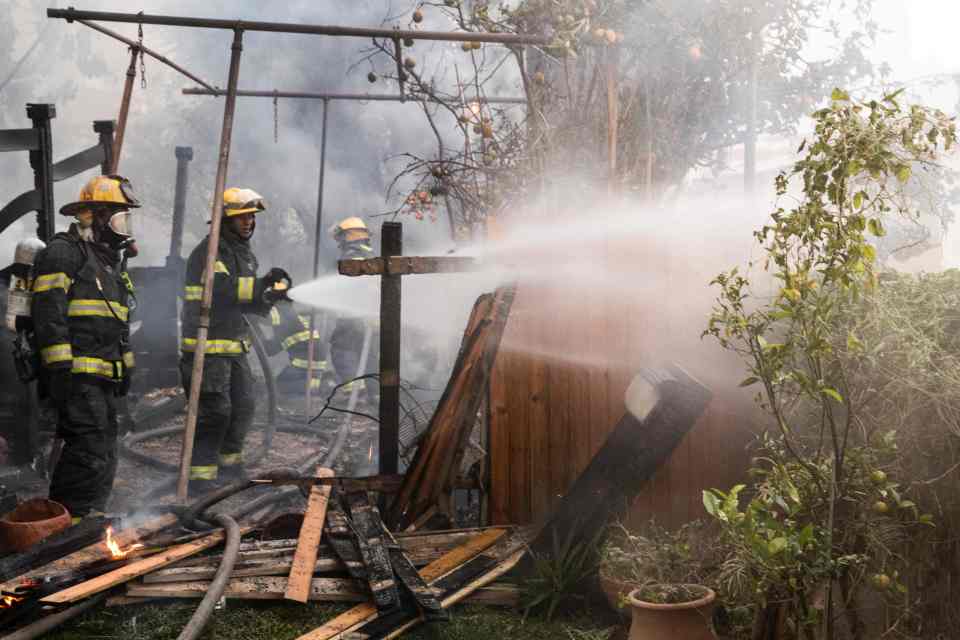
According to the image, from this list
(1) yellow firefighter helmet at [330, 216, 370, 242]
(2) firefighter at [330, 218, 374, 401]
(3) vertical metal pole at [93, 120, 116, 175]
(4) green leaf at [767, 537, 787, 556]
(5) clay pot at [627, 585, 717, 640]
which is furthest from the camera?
(2) firefighter at [330, 218, 374, 401]

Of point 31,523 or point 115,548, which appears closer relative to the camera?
point 115,548

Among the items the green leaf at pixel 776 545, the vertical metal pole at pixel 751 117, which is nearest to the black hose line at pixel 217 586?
the green leaf at pixel 776 545

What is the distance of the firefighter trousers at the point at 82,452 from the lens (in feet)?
18.8

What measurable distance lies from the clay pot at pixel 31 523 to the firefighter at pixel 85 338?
0.96ft

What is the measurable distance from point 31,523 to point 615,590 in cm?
340

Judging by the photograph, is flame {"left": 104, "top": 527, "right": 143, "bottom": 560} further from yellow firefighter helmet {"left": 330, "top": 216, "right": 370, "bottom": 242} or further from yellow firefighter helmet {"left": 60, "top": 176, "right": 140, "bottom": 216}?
yellow firefighter helmet {"left": 330, "top": 216, "right": 370, "bottom": 242}

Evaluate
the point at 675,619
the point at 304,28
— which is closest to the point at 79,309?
the point at 304,28

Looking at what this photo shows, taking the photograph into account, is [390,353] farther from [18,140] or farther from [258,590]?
[18,140]

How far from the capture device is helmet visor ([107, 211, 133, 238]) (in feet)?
20.1

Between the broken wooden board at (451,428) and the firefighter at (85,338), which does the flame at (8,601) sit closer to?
the firefighter at (85,338)

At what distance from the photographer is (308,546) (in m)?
4.71

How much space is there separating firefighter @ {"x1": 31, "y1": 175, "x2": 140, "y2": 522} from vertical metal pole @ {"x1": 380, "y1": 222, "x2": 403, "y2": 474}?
203 centimetres

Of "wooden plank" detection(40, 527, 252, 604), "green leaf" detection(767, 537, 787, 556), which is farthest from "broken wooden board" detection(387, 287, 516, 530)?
"green leaf" detection(767, 537, 787, 556)

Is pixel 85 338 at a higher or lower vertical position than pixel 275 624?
higher
